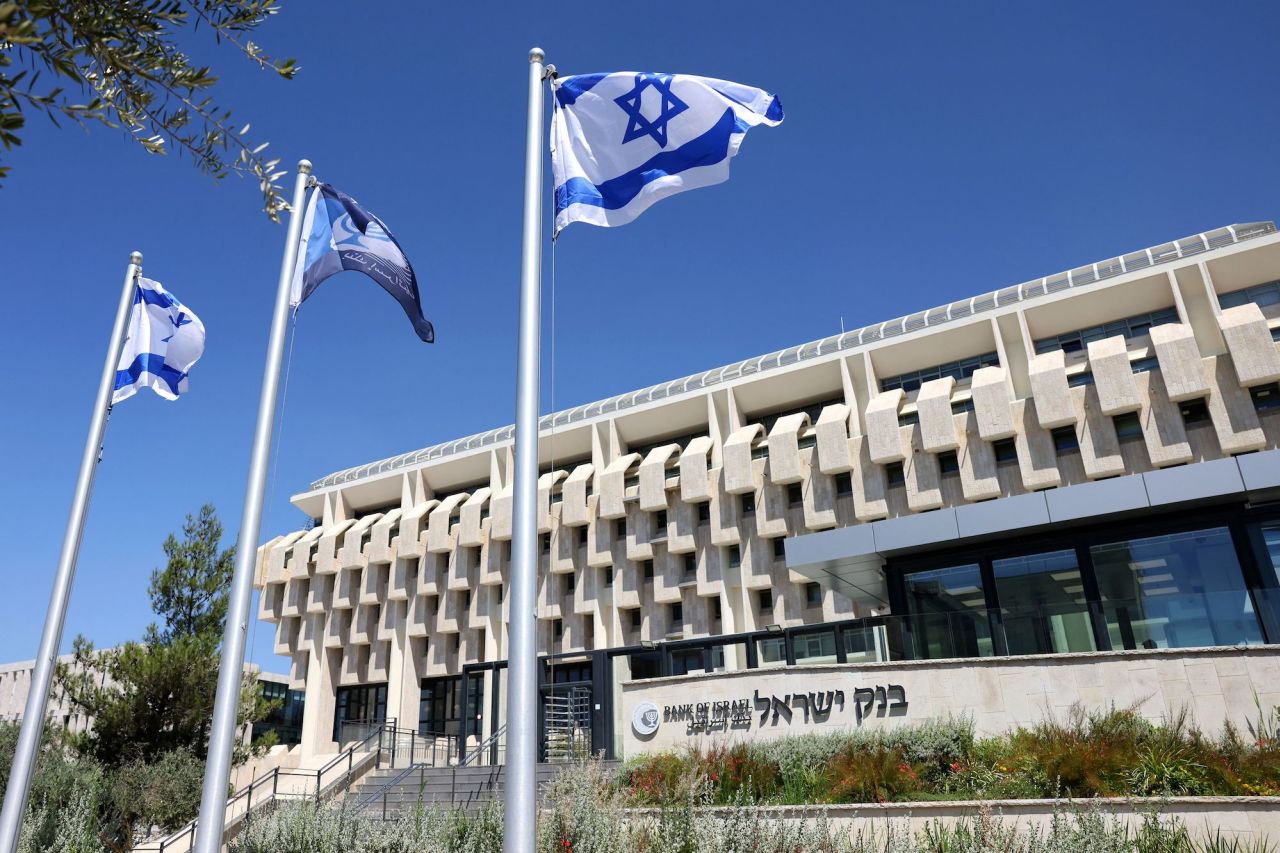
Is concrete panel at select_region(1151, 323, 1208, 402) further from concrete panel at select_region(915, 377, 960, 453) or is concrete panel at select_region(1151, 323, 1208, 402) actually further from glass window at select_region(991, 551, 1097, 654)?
glass window at select_region(991, 551, 1097, 654)

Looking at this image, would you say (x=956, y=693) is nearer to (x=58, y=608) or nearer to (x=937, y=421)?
(x=58, y=608)

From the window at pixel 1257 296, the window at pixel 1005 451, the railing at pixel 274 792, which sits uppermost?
the window at pixel 1257 296

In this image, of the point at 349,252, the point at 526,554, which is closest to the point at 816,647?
the point at 349,252

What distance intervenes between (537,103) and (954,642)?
13.3 metres

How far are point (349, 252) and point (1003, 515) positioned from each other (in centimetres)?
1374

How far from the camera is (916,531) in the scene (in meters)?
19.1

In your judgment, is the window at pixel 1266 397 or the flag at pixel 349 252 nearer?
the flag at pixel 349 252

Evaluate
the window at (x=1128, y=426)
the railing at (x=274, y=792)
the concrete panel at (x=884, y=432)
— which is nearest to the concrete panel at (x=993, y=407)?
the concrete panel at (x=884, y=432)

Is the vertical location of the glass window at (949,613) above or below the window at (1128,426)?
below

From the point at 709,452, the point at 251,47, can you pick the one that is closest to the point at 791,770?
the point at 251,47

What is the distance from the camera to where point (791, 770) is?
602 inches

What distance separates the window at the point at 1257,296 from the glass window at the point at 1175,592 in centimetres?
1692

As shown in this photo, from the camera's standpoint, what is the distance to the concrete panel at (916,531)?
18.7 metres

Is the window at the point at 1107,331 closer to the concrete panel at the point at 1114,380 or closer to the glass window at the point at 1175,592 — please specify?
the concrete panel at the point at 1114,380
